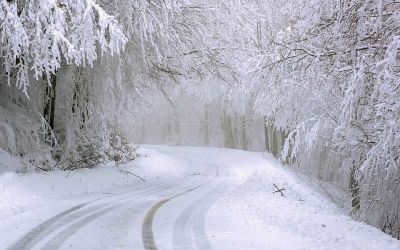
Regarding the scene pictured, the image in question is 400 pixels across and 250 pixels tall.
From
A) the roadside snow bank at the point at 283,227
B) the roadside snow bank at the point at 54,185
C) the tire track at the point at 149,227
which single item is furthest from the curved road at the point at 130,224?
the roadside snow bank at the point at 54,185

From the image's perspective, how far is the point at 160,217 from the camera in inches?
404

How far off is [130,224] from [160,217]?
1033 millimetres

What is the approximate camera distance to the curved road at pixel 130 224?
25.3 feet

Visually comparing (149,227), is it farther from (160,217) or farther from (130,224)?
(160,217)

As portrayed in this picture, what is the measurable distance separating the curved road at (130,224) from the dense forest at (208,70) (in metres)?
2.69

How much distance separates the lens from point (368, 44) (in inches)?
326

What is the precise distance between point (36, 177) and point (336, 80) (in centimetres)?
864

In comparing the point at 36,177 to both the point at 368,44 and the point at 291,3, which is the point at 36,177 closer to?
the point at 291,3

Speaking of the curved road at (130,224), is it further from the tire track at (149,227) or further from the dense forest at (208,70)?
the dense forest at (208,70)

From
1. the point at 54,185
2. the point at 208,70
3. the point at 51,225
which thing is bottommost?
the point at 51,225

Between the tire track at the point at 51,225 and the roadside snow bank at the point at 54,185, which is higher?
the roadside snow bank at the point at 54,185

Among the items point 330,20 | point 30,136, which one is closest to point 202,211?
point 330,20

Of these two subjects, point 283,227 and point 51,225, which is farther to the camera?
point 283,227

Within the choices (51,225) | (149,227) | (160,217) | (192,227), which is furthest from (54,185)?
(192,227)
